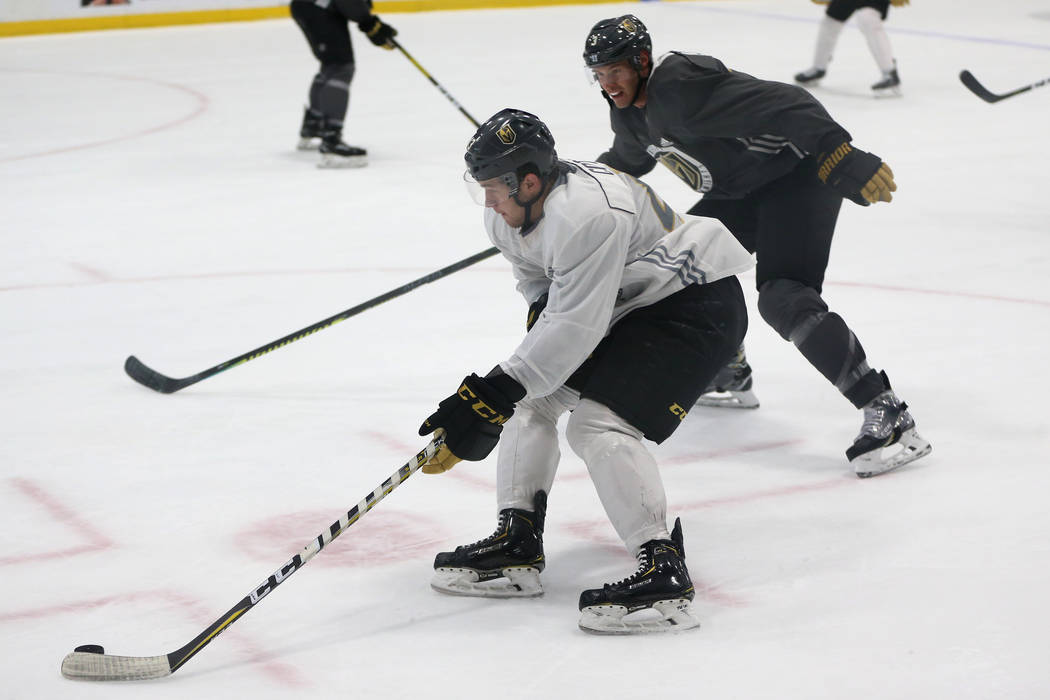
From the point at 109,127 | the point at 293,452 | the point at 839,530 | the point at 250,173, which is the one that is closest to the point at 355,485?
the point at 293,452

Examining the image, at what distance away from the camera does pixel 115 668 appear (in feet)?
7.05

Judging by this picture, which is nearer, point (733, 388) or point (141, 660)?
point (141, 660)

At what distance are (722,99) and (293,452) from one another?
127 cm

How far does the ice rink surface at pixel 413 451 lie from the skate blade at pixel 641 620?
0.02 meters

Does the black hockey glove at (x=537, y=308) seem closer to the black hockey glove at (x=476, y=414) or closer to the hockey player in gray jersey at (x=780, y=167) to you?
the black hockey glove at (x=476, y=414)

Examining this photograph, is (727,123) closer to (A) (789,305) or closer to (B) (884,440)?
(A) (789,305)

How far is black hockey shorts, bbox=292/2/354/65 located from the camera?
262 inches

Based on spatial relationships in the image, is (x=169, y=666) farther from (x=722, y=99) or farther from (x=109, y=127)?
(x=109, y=127)

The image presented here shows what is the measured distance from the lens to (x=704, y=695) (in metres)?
2.08

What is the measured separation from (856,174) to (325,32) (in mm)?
4275

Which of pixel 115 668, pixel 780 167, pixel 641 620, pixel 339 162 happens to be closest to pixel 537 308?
pixel 641 620

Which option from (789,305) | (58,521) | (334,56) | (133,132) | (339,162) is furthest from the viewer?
(133,132)

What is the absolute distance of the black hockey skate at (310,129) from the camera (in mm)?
6859

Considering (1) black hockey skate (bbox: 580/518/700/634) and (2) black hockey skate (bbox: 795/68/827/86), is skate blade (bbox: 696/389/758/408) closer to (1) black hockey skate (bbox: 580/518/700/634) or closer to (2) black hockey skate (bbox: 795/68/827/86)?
(1) black hockey skate (bbox: 580/518/700/634)
